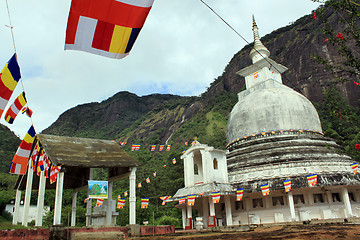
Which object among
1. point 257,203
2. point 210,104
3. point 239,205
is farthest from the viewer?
point 210,104

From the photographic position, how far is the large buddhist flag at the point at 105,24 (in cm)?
526

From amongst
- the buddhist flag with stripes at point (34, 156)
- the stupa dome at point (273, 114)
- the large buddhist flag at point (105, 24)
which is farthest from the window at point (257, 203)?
the large buddhist flag at point (105, 24)

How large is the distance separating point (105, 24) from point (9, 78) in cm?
627

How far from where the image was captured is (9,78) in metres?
9.81

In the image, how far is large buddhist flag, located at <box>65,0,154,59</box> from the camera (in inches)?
207

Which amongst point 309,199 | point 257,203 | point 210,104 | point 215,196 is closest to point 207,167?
point 215,196

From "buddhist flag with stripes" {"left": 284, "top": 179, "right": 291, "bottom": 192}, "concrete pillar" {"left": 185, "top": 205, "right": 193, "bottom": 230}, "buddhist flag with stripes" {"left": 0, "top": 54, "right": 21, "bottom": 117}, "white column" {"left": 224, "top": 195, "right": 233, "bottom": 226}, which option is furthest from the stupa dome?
"buddhist flag with stripes" {"left": 0, "top": 54, "right": 21, "bottom": 117}

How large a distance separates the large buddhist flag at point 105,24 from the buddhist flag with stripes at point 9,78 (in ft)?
18.2

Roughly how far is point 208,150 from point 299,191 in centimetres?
720

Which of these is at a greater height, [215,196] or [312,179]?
[312,179]

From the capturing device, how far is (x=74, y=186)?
18438 millimetres

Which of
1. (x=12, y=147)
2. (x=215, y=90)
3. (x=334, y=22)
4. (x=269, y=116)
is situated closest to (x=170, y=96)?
(x=215, y=90)

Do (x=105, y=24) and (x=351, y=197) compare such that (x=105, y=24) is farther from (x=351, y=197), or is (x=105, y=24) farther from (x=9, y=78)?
(x=351, y=197)

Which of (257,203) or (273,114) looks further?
(273,114)
